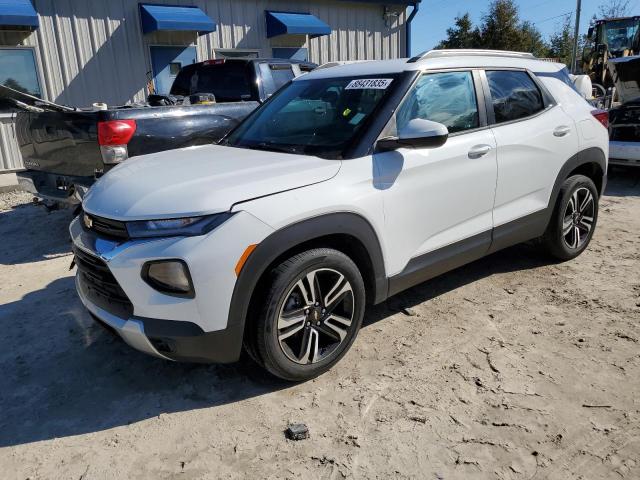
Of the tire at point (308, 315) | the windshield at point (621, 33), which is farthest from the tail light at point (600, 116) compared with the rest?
the windshield at point (621, 33)

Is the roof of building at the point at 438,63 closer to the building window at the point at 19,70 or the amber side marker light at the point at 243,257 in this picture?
the amber side marker light at the point at 243,257

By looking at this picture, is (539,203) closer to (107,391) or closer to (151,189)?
(151,189)

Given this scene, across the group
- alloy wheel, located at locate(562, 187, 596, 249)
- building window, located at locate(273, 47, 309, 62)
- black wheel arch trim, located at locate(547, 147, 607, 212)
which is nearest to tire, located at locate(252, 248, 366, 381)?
black wheel arch trim, located at locate(547, 147, 607, 212)

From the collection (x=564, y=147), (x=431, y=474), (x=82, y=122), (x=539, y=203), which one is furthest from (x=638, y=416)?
(x=82, y=122)

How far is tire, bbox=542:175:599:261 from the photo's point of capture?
4.35 metres

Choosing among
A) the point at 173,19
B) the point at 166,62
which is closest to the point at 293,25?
the point at 173,19

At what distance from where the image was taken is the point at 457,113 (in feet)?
11.7

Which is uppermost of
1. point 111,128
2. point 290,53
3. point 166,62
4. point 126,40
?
point 126,40

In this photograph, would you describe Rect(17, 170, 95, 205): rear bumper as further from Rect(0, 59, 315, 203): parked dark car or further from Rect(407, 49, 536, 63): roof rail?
Rect(407, 49, 536, 63): roof rail

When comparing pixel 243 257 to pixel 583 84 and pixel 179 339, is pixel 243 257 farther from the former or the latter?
pixel 583 84

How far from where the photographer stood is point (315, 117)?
3.55 m

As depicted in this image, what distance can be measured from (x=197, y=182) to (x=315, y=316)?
967 mm

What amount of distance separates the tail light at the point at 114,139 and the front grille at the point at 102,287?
1.99 m

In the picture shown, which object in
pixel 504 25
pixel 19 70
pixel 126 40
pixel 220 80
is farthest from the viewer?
pixel 504 25
